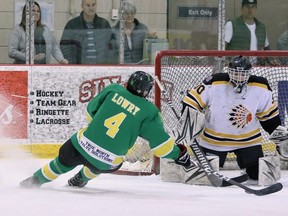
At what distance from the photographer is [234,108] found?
6.05 m

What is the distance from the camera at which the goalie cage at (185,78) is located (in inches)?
259

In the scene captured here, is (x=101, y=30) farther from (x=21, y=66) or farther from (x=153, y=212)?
(x=153, y=212)

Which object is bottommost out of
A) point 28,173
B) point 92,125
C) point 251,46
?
point 28,173

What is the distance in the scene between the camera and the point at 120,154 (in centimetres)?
527

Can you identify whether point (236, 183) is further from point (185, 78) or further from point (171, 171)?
point (185, 78)

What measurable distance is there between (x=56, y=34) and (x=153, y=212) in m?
4.00

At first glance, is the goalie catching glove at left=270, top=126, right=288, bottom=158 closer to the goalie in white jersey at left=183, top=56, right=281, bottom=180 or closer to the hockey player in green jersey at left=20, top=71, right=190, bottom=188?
the goalie in white jersey at left=183, top=56, right=281, bottom=180

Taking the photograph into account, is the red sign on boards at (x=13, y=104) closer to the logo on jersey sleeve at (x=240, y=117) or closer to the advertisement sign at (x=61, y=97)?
the advertisement sign at (x=61, y=97)

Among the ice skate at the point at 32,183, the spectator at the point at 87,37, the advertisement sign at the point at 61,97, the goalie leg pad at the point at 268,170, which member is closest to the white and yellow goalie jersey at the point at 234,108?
the goalie leg pad at the point at 268,170

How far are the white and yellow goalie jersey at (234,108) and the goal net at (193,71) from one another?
0.41 metres

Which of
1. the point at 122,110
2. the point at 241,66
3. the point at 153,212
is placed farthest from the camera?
the point at 241,66

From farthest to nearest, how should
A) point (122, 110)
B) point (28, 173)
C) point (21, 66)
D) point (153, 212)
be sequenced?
1. point (21, 66)
2. point (28, 173)
3. point (122, 110)
4. point (153, 212)

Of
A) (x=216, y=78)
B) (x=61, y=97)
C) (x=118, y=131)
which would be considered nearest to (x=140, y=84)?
(x=118, y=131)

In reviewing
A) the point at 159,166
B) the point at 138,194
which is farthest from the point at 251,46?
the point at 138,194
